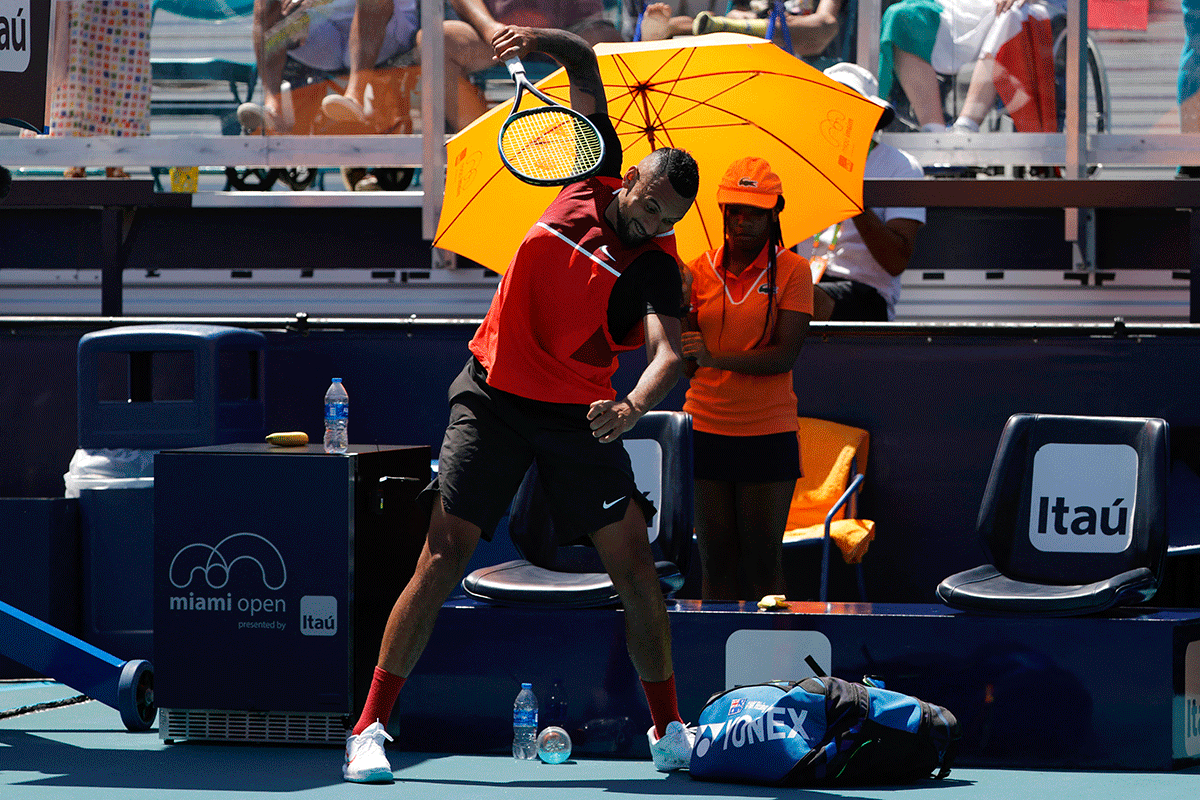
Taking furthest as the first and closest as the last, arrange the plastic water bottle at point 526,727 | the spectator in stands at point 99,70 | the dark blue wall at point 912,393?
the spectator in stands at point 99,70, the dark blue wall at point 912,393, the plastic water bottle at point 526,727

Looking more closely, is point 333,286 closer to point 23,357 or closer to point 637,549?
point 23,357

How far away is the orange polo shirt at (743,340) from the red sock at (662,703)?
1053 mm

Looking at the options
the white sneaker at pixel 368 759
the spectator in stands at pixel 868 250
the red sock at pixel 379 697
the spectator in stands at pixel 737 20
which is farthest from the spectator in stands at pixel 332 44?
the white sneaker at pixel 368 759

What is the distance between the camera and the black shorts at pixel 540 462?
4.05m

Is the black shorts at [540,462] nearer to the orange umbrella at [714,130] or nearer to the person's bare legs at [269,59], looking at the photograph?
the orange umbrella at [714,130]

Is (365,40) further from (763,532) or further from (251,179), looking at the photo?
(763,532)

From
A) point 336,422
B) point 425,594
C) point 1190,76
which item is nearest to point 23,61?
point 336,422

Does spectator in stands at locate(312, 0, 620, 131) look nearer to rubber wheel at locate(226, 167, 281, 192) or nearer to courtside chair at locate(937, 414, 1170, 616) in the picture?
rubber wheel at locate(226, 167, 281, 192)

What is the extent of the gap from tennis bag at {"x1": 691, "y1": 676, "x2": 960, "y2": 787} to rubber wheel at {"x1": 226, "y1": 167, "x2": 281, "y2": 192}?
430cm

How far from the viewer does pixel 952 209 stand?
718 centimetres

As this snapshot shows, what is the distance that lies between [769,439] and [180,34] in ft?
12.5

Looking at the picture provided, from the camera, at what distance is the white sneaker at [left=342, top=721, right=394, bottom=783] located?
13.0ft

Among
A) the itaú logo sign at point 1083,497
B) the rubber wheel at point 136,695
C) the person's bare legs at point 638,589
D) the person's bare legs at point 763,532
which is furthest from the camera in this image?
the person's bare legs at point 763,532

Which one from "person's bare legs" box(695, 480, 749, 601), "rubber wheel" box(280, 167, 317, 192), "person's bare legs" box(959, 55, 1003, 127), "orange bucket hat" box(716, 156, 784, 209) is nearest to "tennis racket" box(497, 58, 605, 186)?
"orange bucket hat" box(716, 156, 784, 209)
